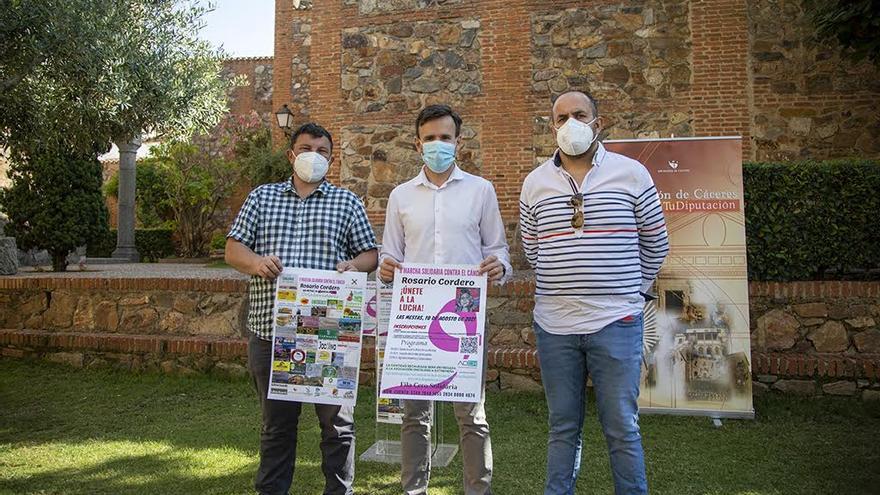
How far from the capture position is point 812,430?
15.2 feet

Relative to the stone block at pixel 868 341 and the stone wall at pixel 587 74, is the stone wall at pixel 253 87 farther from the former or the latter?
the stone block at pixel 868 341

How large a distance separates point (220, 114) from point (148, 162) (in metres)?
16.5

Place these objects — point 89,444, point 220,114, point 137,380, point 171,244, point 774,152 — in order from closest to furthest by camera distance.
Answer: point 89,444 < point 137,380 < point 220,114 < point 774,152 < point 171,244

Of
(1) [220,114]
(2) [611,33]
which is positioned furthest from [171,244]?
(2) [611,33]

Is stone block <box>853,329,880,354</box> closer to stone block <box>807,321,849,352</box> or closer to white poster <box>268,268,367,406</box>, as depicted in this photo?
stone block <box>807,321,849,352</box>

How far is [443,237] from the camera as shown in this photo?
296 cm

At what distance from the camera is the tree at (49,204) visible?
11.4 metres

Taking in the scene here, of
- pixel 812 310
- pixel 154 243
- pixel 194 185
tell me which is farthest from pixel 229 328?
pixel 154 243

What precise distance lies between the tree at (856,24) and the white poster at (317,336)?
19.3 ft

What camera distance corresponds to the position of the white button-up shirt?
2.96 m

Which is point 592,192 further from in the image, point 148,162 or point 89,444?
point 148,162

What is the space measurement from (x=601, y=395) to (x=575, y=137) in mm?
1081

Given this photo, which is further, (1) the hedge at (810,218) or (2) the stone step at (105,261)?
(2) the stone step at (105,261)

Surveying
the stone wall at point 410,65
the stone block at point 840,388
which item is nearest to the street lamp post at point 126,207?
the stone wall at point 410,65
